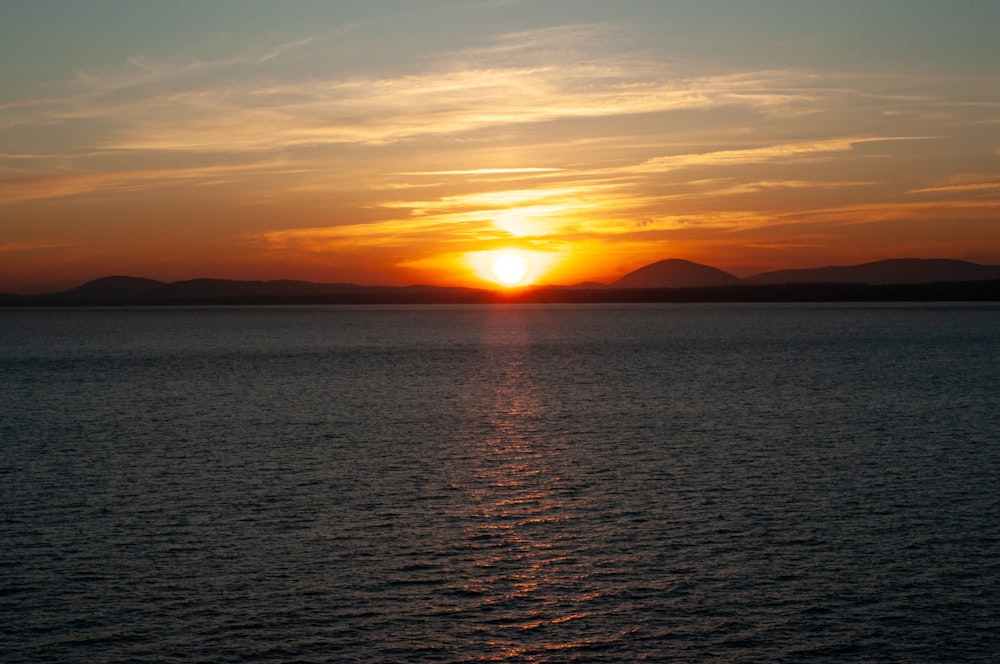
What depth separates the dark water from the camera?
68.3 ft

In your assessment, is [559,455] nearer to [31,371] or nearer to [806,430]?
[806,430]

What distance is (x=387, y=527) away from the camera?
29719 mm

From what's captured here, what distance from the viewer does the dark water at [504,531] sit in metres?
20.8

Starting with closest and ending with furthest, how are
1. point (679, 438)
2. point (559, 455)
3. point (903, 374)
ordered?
1. point (559, 455)
2. point (679, 438)
3. point (903, 374)

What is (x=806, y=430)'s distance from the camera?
169 ft

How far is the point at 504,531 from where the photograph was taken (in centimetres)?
2934

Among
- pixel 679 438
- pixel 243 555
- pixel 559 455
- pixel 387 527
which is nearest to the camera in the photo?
pixel 243 555

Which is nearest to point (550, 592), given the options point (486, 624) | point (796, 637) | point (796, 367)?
point (486, 624)

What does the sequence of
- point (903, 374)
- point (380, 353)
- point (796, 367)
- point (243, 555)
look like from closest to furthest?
point (243, 555) < point (903, 374) < point (796, 367) < point (380, 353)

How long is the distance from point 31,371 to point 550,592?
312 feet

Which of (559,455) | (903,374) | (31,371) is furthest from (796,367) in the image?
(31,371)

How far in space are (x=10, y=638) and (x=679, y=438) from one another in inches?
1330

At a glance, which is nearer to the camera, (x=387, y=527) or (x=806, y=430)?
(x=387, y=527)

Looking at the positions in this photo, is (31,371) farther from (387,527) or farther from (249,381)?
(387,527)
